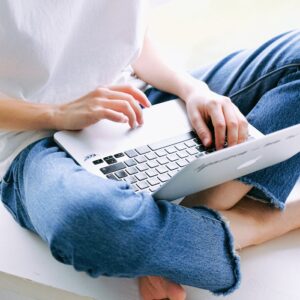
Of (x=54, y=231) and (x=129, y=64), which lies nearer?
(x=54, y=231)

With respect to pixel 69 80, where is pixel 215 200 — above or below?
below

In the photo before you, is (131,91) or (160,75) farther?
(160,75)

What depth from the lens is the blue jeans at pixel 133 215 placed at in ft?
2.10

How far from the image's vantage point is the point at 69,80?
82 cm

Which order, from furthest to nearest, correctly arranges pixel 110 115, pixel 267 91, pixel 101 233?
pixel 267 91, pixel 110 115, pixel 101 233

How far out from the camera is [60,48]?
79 centimetres

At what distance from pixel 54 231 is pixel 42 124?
185 millimetres

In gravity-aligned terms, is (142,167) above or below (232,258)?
above

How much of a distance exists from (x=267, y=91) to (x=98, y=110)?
0.30 meters

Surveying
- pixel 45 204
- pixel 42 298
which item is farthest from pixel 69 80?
pixel 42 298

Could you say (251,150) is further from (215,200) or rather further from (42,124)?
(42,124)

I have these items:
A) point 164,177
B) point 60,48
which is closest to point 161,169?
point 164,177

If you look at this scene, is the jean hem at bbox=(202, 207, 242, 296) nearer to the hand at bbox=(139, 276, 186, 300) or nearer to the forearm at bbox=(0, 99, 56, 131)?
the hand at bbox=(139, 276, 186, 300)

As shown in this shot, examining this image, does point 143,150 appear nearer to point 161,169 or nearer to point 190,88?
point 161,169
